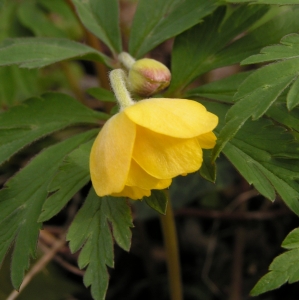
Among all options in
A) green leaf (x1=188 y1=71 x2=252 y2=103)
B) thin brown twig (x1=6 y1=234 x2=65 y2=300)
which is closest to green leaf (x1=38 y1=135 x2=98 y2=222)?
green leaf (x1=188 y1=71 x2=252 y2=103)

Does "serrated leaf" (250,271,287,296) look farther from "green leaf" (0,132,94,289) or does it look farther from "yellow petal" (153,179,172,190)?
"green leaf" (0,132,94,289)

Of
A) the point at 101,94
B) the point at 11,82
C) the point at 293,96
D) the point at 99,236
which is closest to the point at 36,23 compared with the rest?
the point at 11,82

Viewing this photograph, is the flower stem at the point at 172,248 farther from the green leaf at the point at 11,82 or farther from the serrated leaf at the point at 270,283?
the green leaf at the point at 11,82

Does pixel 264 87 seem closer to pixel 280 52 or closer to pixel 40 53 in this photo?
pixel 280 52

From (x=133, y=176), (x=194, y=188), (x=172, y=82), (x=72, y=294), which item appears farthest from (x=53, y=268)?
(x=133, y=176)

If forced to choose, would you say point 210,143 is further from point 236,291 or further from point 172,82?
point 236,291

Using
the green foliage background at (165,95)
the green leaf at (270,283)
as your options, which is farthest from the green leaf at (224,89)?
the green leaf at (270,283)
